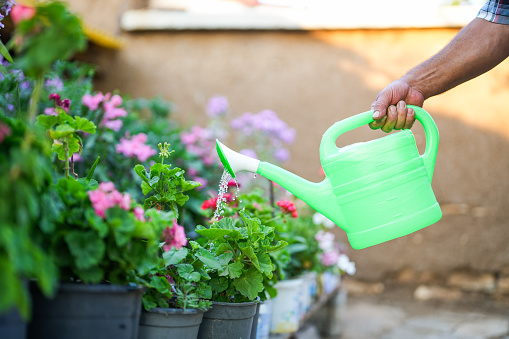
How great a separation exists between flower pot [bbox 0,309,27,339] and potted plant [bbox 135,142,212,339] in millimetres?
230

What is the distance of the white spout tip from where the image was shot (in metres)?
1.16

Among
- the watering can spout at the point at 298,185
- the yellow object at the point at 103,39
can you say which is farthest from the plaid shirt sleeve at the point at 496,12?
the yellow object at the point at 103,39

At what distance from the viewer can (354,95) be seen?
3.75 meters

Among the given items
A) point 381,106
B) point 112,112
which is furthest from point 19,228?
point 112,112

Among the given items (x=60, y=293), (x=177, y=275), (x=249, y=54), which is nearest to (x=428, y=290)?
(x=249, y=54)

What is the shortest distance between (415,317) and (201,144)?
5.76 ft

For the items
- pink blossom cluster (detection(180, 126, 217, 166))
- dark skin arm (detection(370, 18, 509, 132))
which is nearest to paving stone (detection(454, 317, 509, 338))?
pink blossom cluster (detection(180, 126, 217, 166))

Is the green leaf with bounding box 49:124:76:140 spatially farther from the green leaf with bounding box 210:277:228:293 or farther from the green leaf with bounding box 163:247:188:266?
the green leaf with bounding box 210:277:228:293

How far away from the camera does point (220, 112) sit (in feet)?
10.9

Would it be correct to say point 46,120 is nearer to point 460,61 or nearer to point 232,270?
point 232,270

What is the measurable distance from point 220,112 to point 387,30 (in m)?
1.39

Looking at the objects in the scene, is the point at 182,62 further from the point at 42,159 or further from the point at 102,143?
the point at 42,159

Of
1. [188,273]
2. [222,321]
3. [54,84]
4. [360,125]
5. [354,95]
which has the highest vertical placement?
[354,95]

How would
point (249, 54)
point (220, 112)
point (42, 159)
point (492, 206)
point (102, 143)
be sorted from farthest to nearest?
1. point (249, 54)
2. point (492, 206)
3. point (220, 112)
4. point (102, 143)
5. point (42, 159)
